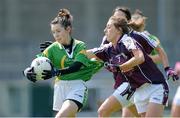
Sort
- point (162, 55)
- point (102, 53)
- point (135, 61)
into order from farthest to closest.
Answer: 1. point (162, 55)
2. point (102, 53)
3. point (135, 61)

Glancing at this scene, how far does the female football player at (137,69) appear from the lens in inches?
410

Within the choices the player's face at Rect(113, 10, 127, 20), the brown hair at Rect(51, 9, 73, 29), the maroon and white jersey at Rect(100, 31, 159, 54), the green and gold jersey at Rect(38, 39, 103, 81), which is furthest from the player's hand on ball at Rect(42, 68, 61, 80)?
the player's face at Rect(113, 10, 127, 20)

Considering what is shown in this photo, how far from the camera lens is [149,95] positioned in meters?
10.7

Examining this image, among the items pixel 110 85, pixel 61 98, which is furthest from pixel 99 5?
pixel 61 98

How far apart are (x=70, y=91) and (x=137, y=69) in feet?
2.88

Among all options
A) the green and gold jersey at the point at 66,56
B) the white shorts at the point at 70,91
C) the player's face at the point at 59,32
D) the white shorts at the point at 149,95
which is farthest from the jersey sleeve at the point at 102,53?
the white shorts at the point at 149,95

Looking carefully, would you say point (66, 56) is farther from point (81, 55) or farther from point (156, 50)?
point (156, 50)

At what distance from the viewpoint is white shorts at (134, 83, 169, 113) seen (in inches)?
416

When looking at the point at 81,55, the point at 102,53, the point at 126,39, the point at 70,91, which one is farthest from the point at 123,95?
the point at 126,39

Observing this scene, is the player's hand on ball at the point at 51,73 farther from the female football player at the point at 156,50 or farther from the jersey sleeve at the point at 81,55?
the female football player at the point at 156,50

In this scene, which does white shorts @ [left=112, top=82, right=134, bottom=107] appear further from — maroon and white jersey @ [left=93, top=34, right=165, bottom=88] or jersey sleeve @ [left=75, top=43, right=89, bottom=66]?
jersey sleeve @ [left=75, top=43, right=89, bottom=66]

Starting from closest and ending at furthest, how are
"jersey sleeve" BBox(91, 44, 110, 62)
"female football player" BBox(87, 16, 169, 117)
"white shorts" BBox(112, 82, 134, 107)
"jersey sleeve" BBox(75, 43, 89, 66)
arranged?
"female football player" BBox(87, 16, 169, 117) < "jersey sleeve" BBox(75, 43, 89, 66) < "jersey sleeve" BBox(91, 44, 110, 62) < "white shorts" BBox(112, 82, 134, 107)

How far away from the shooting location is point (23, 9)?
33.0 meters

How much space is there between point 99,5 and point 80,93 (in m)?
22.5
